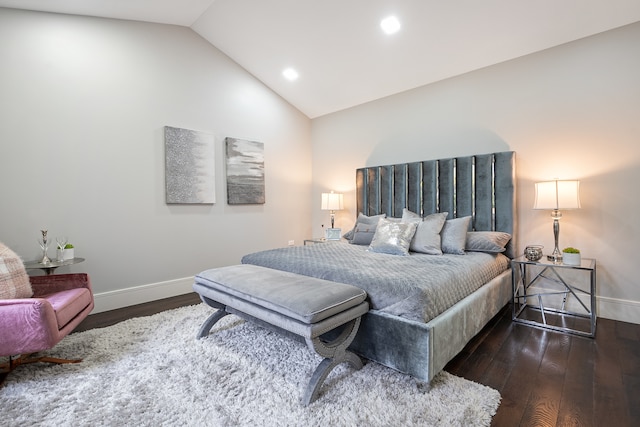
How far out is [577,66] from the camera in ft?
9.39

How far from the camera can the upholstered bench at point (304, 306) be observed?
1.64 metres

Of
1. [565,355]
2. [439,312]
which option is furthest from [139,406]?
[565,355]

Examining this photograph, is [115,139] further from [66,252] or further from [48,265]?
[48,265]

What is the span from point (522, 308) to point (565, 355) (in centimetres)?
93

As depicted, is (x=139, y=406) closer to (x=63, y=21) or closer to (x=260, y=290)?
(x=260, y=290)

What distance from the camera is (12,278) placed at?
6.78 ft

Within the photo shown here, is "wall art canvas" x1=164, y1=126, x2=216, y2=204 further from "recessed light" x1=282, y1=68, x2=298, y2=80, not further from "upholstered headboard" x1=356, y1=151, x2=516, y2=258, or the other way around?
"upholstered headboard" x1=356, y1=151, x2=516, y2=258

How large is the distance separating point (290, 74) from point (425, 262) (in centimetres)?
319

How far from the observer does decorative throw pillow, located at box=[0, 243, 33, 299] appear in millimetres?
2002

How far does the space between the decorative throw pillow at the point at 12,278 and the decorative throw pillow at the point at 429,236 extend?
3172mm

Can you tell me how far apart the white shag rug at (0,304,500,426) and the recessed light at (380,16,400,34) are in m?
3.13

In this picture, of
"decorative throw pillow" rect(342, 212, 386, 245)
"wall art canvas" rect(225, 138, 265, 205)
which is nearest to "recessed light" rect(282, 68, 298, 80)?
"wall art canvas" rect(225, 138, 265, 205)

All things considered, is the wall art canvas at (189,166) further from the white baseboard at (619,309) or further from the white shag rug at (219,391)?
the white baseboard at (619,309)

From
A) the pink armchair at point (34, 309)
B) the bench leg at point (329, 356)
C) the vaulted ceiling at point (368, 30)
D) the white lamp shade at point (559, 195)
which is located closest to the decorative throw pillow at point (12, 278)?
the pink armchair at point (34, 309)
